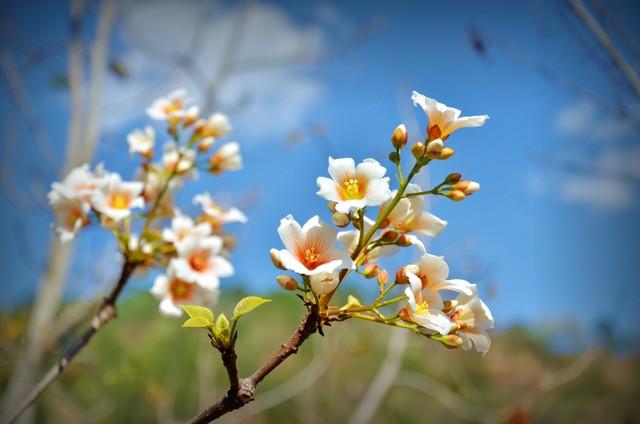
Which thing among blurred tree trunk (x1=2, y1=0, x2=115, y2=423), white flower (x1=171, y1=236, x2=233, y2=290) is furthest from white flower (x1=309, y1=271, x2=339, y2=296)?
blurred tree trunk (x1=2, y1=0, x2=115, y2=423)

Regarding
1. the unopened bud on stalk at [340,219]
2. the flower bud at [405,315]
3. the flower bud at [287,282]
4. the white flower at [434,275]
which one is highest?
the unopened bud on stalk at [340,219]

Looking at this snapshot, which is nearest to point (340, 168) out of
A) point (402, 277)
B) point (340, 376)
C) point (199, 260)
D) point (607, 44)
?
point (402, 277)

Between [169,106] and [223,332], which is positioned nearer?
[223,332]

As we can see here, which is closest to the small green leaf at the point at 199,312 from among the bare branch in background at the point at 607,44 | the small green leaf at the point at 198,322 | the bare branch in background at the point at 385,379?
the small green leaf at the point at 198,322

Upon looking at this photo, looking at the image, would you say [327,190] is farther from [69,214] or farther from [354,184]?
[69,214]

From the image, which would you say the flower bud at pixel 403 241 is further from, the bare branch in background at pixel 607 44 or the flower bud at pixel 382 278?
the bare branch in background at pixel 607 44
